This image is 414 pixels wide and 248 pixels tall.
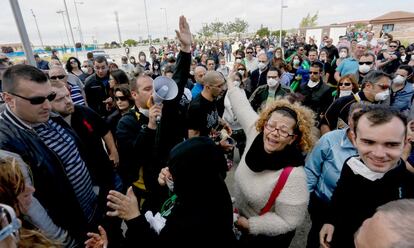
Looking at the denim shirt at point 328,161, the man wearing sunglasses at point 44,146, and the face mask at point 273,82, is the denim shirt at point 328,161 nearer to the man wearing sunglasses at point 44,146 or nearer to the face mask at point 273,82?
the man wearing sunglasses at point 44,146

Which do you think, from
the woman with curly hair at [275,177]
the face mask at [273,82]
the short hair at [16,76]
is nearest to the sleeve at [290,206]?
the woman with curly hair at [275,177]

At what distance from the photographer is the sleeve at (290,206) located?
1.67 metres

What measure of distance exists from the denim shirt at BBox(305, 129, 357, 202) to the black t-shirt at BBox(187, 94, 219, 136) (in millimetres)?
1286

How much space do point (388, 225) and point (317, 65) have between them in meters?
4.55

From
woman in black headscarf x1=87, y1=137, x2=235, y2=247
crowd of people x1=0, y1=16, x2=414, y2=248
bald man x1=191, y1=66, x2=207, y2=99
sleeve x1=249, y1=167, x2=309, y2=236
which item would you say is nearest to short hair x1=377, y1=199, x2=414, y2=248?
crowd of people x1=0, y1=16, x2=414, y2=248

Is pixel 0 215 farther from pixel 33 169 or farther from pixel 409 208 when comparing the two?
pixel 409 208

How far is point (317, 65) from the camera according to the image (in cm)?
491

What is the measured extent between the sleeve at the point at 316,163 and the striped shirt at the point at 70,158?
6.73 feet

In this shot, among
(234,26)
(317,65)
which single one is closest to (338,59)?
(317,65)

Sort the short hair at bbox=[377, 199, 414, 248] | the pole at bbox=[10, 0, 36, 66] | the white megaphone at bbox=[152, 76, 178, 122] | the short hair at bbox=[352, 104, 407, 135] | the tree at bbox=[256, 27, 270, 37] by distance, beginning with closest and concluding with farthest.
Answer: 1. the short hair at bbox=[377, 199, 414, 248]
2. the short hair at bbox=[352, 104, 407, 135]
3. the white megaphone at bbox=[152, 76, 178, 122]
4. the pole at bbox=[10, 0, 36, 66]
5. the tree at bbox=[256, 27, 270, 37]

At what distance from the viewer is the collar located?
5.33 feet

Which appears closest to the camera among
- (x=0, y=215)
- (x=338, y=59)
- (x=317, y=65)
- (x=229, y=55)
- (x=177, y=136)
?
(x=0, y=215)

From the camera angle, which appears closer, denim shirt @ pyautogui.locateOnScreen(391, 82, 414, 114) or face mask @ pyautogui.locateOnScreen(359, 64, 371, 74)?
denim shirt @ pyautogui.locateOnScreen(391, 82, 414, 114)

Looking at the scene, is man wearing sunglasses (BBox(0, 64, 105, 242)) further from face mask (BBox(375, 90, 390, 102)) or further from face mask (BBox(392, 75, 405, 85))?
face mask (BBox(392, 75, 405, 85))
